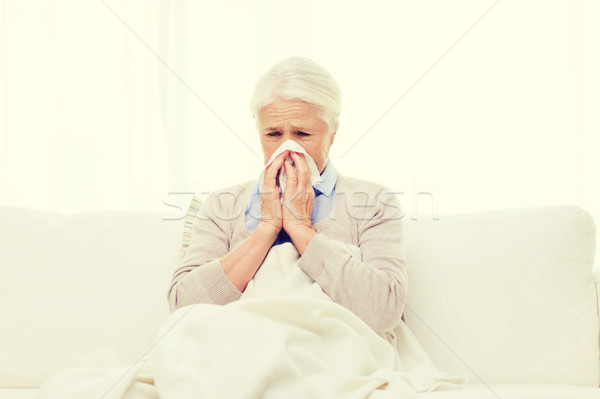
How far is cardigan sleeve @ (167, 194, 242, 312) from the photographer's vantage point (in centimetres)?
128

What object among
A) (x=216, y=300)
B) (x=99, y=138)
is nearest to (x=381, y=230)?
(x=216, y=300)

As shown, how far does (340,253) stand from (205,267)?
12.9 inches

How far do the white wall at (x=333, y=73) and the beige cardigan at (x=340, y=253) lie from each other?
2.53ft

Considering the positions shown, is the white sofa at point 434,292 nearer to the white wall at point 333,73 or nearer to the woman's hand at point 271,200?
the woman's hand at point 271,200

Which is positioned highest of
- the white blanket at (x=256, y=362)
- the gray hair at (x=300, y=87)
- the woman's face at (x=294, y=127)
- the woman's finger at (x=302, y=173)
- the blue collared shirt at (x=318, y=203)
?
the gray hair at (x=300, y=87)

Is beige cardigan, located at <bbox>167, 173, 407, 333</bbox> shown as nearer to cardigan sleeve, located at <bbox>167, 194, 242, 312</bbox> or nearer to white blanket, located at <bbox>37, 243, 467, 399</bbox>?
cardigan sleeve, located at <bbox>167, 194, 242, 312</bbox>

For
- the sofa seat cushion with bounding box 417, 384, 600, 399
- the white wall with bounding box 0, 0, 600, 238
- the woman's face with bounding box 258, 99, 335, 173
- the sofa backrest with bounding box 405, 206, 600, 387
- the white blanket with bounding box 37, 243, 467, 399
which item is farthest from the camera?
the white wall with bounding box 0, 0, 600, 238

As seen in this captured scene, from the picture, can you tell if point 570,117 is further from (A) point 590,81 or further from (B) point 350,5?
(B) point 350,5

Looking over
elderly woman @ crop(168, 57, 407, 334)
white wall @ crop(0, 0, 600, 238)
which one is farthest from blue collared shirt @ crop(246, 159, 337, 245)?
white wall @ crop(0, 0, 600, 238)

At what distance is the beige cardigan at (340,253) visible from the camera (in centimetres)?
123

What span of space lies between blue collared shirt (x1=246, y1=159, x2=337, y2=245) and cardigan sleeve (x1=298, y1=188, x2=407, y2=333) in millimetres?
147

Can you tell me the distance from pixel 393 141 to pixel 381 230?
94cm

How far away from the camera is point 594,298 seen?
1375 millimetres

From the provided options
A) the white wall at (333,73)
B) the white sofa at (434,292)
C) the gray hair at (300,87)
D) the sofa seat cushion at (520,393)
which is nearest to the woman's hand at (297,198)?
the gray hair at (300,87)
